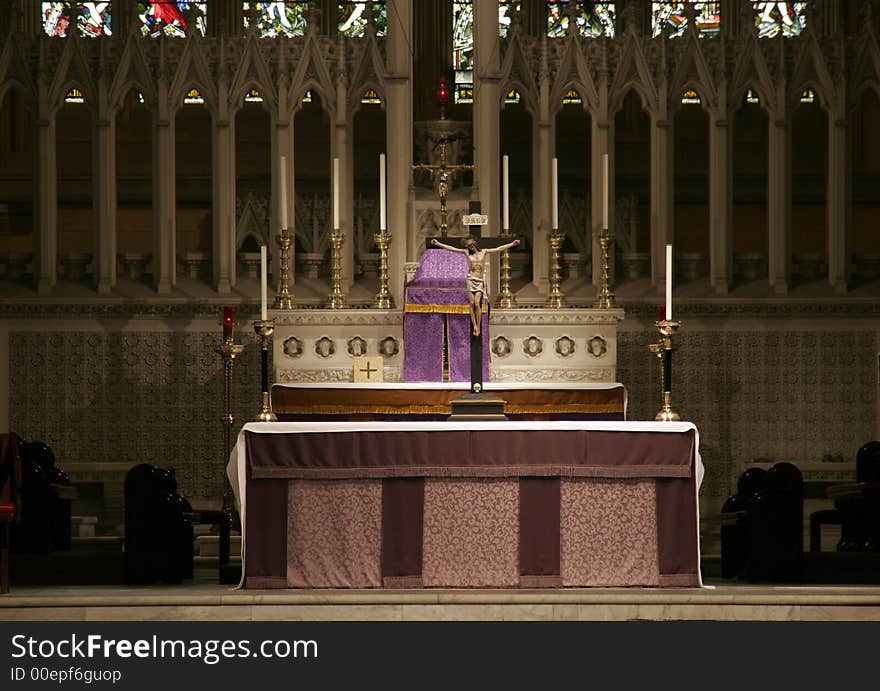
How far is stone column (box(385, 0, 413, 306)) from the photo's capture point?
476 inches

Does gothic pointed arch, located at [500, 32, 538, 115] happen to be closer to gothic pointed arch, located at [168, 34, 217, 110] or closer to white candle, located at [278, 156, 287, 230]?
white candle, located at [278, 156, 287, 230]

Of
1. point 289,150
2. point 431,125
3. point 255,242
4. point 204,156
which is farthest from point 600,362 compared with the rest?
point 204,156

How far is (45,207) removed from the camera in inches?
512

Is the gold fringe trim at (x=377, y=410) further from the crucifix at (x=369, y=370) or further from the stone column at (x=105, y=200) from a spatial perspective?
the stone column at (x=105, y=200)

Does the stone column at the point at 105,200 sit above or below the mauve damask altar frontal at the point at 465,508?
above

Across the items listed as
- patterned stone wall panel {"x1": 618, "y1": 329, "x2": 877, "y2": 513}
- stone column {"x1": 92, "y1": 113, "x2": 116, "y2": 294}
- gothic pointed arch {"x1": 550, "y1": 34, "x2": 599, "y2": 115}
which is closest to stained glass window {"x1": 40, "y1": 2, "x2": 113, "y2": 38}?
stone column {"x1": 92, "y1": 113, "x2": 116, "y2": 294}

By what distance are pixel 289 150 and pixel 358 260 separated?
3.87 ft

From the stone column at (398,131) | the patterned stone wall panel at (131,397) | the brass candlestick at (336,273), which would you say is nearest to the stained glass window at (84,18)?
the patterned stone wall panel at (131,397)

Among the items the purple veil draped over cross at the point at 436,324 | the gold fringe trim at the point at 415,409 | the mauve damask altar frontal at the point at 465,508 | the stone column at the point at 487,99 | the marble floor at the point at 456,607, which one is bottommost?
the marble floor at the point at 456,607

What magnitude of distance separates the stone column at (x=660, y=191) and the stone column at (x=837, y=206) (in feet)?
4.10

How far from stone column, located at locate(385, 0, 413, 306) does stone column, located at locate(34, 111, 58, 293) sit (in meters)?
2.70

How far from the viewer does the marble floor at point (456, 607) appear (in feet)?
25.6

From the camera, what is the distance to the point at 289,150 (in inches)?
505
